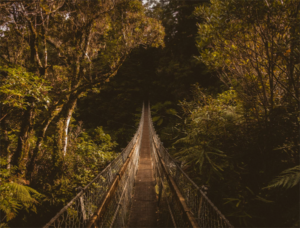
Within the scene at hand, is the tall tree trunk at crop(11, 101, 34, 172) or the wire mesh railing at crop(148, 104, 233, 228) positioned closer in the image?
the wire mesh railing at crop(148, 104, 233, 228)

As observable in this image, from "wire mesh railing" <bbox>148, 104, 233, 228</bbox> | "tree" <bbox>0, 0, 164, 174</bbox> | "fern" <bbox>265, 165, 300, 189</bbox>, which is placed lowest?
"wire mesh railing" <bbox>148, 104, 233, 228</bbox>

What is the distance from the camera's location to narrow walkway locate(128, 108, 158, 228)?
264cm

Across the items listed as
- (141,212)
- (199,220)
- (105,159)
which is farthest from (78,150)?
(199,220)

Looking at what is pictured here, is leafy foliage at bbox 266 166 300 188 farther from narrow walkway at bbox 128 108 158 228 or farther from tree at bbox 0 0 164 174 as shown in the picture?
tree at bbox 0 0 164 174

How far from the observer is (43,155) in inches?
187

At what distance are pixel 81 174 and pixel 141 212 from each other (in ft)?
7.55

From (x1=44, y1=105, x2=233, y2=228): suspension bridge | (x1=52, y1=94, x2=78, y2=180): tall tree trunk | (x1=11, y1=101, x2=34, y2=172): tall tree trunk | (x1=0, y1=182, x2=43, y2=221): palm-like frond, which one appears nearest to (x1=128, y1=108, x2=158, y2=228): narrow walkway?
(x1=44, y1=105, x2=233, y2=228): suspension bridge

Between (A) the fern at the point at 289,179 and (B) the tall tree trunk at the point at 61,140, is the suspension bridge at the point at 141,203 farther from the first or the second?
(B) the tall tree trunk at the point at 61,140

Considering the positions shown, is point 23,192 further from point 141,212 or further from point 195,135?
point 195,135

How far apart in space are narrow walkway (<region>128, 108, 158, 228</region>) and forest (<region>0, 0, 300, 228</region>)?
100 centimetres

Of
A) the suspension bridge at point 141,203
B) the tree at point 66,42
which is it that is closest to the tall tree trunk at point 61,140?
the tree at point 66,42

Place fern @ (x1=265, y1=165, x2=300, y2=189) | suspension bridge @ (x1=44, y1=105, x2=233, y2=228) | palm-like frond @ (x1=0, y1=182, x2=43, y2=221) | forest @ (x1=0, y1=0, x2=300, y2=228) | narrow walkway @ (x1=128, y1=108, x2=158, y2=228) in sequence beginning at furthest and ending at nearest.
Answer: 1. narrow walkway @ (x1=128, y1=108, x2=158, y2=228)
2. palm-like frond @ (x1=0, y1=182, x2=43, y2=221)
3. forest @ (x1=0, y1=0, x2=300, y2=228)
4. suspension bridge @ (x1=44, y1=105, x2=233, y2=228)
5. fern @ (x1=265, y1=165, x2=300, y2=189)

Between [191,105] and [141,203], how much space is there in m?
2.15

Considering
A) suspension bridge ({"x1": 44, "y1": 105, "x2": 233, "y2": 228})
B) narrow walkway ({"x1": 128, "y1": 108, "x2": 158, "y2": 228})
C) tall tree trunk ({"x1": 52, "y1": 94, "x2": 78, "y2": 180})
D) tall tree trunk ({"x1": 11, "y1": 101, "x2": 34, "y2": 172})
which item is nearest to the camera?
suspension bridge ({"x1": 44, "y1": 105, "x2": 233, "y2": 228})
